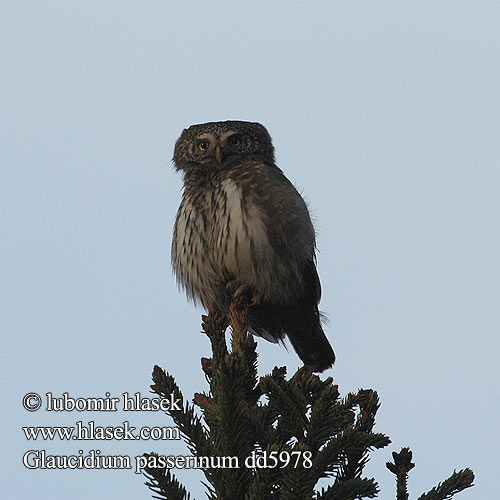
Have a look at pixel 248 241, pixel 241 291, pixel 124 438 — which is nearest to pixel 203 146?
pixel 248 241

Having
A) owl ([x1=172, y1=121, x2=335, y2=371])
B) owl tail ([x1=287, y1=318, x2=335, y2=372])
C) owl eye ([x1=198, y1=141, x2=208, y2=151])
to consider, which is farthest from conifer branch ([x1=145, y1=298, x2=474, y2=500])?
owl eye ([x1=198, y1=141, x2=208, y2=151])

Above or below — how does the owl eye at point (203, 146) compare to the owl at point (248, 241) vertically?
above

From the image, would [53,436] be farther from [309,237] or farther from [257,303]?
[309,237]

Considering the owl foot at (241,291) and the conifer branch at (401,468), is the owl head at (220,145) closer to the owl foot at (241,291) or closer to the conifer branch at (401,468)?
the owl foot at (241,291)

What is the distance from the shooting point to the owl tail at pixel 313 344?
5410 mm

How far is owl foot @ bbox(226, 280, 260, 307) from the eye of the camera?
4801mm

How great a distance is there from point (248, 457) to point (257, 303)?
8.90 ft

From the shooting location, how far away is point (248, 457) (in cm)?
221

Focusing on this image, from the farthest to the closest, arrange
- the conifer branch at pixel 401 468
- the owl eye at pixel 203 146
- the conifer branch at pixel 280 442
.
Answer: the owl eye at pixel 203 146, the conifer branch at pixel 401 468, the conifer branch at pixel 280 442

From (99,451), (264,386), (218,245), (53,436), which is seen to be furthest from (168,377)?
(218,245)

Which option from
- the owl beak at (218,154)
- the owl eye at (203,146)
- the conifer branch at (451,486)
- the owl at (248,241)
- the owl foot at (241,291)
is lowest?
the conifer branch at (451,486)

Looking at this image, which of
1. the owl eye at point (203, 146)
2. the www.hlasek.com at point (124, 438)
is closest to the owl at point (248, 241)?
the owl eye at point (203, 146)

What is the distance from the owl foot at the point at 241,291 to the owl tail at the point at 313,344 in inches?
25.1

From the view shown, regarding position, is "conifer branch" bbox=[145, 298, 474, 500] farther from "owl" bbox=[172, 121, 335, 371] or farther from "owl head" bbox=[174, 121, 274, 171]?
"owl head" bbox=[174, 121, 274, 171]
